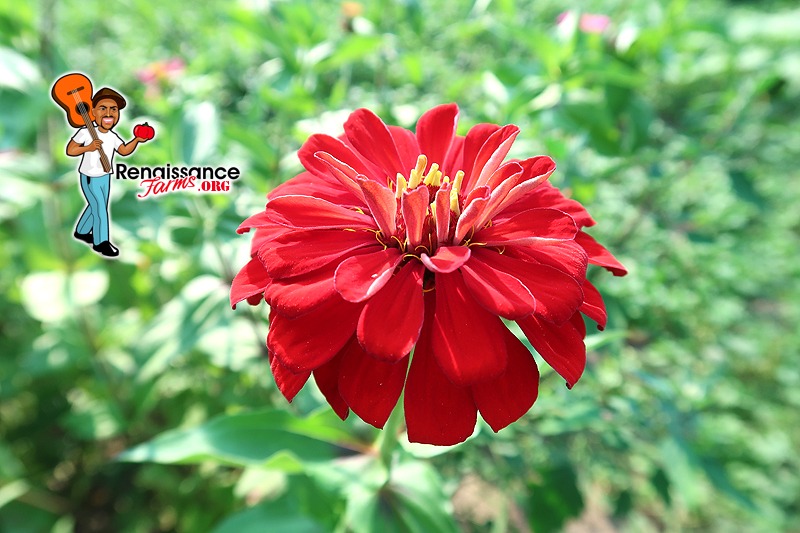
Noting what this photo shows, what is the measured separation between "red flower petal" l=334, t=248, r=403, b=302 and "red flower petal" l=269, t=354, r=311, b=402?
8cm

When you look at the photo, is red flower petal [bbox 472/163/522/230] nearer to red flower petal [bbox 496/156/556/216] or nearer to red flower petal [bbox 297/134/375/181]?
red flower petal [bbox 496/156/556/216]

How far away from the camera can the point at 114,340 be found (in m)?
1.22

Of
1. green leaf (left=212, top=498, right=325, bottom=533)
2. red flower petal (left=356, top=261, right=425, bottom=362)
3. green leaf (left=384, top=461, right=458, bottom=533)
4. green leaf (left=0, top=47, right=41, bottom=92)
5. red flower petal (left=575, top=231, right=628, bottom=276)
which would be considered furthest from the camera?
green leaf (left=0, top=47, right=41, bottom=92)

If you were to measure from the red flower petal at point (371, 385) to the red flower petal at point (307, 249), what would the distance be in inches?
3.3

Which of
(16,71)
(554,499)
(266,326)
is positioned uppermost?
(16,71)

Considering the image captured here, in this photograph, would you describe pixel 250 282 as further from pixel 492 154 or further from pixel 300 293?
pixel 492 154

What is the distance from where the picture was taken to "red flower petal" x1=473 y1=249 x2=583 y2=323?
43 cm

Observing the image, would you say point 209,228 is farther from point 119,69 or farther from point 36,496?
point 119,69

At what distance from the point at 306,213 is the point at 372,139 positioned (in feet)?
0.45

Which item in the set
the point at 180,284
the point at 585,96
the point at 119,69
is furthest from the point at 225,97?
the point at 585,96

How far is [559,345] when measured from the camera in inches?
17.7

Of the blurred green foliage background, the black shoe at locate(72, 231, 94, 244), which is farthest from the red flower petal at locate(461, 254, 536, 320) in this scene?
the black shoe at locate(72, 231, 94, 244)

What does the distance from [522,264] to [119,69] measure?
222 cm

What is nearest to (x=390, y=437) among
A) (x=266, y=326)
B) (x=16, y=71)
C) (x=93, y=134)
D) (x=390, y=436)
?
(x=390, y=436)
